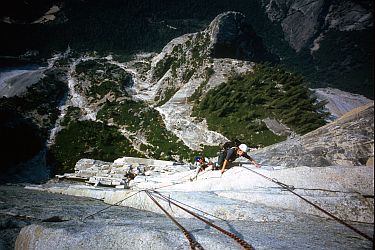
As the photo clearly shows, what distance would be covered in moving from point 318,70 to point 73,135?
413 ft

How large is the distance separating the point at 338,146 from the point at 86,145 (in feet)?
108

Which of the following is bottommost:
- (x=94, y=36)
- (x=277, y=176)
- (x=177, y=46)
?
(x=277, y=176)

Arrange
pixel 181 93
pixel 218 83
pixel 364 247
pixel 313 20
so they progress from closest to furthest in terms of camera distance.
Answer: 1. pixel 364 247
2. pixel 218 83
3. pixel 181 93
4. pixel 313 20

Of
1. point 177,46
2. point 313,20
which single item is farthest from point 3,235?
point 313,20

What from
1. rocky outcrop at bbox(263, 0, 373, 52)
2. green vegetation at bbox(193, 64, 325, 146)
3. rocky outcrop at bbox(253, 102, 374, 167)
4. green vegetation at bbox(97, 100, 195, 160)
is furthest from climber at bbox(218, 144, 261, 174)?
rocky outcrop at bbox(263, 0, 373, 52)

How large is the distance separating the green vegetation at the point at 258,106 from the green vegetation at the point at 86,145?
1164 centimetres

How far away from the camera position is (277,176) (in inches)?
294

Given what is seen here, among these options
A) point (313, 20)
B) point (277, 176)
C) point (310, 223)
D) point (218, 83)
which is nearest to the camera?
point (310, 223)

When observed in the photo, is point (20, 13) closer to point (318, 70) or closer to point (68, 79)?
point (68, 79)

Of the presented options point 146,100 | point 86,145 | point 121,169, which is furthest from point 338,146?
point 146,100

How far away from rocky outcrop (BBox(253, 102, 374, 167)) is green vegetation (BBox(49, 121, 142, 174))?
2235cm

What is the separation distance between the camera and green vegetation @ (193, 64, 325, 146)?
2844cm

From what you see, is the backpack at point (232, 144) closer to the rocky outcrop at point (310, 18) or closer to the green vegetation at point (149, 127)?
the green vegetation at point (149, 127)

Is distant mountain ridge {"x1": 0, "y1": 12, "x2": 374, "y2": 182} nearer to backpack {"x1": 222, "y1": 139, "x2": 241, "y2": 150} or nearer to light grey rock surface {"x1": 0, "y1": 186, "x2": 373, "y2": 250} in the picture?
backpack {"x1": 222, "y1": 139, "x2": 241, "y2": 150}
